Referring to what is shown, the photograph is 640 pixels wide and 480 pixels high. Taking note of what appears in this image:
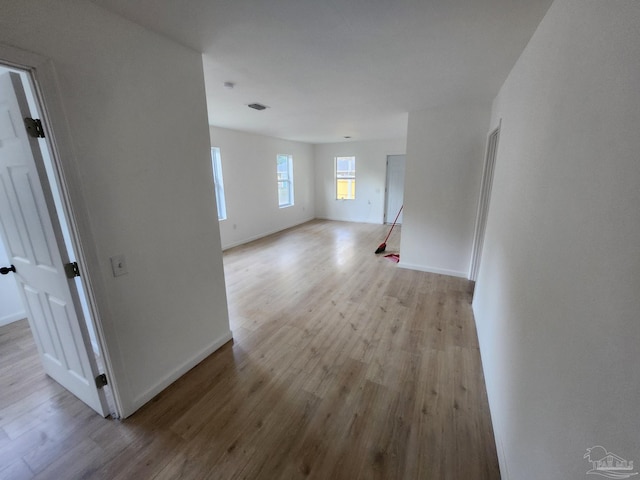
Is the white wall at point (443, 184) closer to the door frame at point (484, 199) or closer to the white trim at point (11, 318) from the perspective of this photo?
the door frame at point (484, 199)

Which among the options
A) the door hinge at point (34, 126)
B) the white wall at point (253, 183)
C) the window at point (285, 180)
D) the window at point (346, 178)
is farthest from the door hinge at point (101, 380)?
the window at point (346, 178)

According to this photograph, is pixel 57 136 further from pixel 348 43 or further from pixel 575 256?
pixel 575 256

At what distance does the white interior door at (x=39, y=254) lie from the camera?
4.36 ft

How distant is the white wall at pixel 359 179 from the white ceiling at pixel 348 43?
14.0 ft

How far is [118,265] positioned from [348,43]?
6.76 ft

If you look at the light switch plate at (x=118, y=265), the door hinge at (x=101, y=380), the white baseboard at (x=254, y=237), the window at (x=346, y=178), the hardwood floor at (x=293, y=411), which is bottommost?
the hardwood floor at (x=293, y=411)

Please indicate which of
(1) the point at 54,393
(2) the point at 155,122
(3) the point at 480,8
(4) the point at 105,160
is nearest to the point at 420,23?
(3) the point at 480,8

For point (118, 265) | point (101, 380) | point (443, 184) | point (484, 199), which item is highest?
point (443, 184)

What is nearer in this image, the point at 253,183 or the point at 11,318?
the point at 11,318

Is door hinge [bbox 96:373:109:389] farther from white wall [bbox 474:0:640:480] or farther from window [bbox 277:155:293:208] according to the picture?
window [bbox 277:155:293:208]

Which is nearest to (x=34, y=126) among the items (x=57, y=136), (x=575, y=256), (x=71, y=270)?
(x=57, y=136)

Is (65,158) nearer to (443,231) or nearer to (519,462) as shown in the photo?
(519,462)

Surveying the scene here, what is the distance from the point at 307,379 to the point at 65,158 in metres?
2.03

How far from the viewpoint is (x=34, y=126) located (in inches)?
50.1
